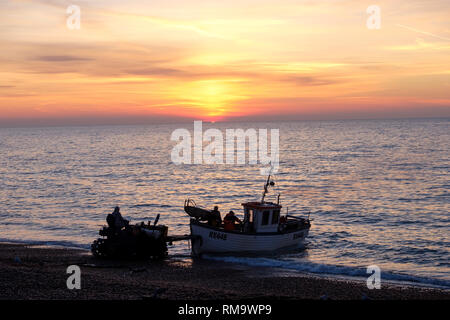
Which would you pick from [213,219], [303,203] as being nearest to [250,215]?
[213,219]

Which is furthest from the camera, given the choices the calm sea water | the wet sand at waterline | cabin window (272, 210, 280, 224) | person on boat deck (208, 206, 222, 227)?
person on boat deck (208, 206, 222, 227)

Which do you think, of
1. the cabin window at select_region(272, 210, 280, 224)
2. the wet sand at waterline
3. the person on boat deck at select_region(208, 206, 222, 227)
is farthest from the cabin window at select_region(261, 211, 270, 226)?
the wet sand at waterline

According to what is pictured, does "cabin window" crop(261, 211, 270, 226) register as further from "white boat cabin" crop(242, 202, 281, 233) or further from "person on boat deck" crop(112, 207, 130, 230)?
"person on boat deck" crop(112, 207, 130, 230)

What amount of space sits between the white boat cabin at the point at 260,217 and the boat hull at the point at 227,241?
51 centimetres

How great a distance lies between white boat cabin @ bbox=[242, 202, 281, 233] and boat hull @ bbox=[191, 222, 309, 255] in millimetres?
507

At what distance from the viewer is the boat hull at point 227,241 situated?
90.3ft

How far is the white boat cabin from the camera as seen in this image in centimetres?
2767

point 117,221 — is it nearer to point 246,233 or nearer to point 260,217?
point 246,233

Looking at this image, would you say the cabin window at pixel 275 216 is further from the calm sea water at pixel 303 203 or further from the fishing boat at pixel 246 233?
the calm sea water at pixel 303 203

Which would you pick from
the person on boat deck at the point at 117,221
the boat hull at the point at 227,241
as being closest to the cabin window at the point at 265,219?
the boat hull at the point at 227,241

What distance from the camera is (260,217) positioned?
27.8 m
